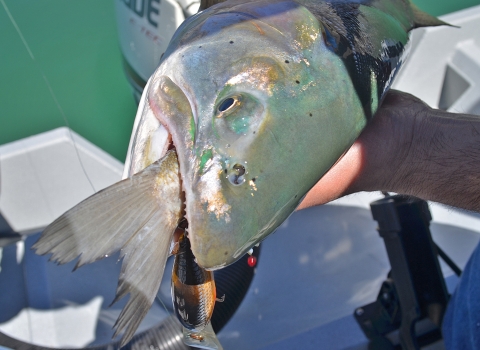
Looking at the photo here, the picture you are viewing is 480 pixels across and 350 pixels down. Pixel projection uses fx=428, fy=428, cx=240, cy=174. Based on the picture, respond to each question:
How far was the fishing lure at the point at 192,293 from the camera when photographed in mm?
1080

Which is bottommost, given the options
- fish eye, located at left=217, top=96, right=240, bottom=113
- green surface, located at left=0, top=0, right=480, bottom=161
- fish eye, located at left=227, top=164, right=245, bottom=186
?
green surface, located at left=0, top=0, right=480, bottom=161

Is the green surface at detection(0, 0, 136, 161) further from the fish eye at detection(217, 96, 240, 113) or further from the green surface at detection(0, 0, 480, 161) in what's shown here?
the fish eye at detection(217, 96, 240, 113)

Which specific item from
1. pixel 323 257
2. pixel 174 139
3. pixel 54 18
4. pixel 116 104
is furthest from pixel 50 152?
pixel 174 139

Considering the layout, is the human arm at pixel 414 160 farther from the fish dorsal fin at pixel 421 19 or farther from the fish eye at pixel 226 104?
the fish dorsal fin at pixel 421 19

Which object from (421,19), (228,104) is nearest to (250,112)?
(228,104)

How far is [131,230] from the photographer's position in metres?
0.86

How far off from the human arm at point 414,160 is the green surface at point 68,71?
8.40 feet

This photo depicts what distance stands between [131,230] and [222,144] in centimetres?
26

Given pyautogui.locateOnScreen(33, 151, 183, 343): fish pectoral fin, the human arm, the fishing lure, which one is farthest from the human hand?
pyautogui.locateOnScreen(33, 151, 183, 343): fish pectoral fin

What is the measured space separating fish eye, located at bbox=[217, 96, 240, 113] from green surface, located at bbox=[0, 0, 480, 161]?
2.81 metres

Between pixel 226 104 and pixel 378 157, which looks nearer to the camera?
pixel 226 104

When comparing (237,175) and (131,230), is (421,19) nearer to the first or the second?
(237,175)

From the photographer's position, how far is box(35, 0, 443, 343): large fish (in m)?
0.87

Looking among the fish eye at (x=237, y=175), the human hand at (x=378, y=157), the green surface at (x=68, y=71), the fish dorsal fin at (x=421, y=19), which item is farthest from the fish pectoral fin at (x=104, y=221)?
the green surface at (x=68, y=71)
